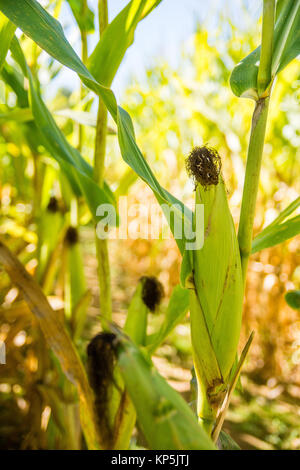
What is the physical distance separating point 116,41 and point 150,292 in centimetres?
33

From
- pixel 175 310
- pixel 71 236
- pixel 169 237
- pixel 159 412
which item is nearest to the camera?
pixel 159 412

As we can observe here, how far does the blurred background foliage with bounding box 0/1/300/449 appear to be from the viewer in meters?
0.75

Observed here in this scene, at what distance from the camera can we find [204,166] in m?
0.38

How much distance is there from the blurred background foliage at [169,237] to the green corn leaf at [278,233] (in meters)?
0.19

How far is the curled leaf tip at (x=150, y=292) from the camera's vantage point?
1.87 feet

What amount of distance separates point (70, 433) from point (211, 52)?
152 centimetres

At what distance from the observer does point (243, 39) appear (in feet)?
4.94

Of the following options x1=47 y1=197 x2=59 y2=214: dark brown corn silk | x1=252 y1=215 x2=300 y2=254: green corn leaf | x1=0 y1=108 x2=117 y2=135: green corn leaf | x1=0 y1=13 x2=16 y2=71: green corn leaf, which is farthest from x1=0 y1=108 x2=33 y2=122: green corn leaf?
x1=252 y1=215 x2=300 y2=254: green corn leaf

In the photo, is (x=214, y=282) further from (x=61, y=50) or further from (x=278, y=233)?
(x=61, y=50)

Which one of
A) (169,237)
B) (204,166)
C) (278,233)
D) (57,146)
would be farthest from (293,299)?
(169,237)

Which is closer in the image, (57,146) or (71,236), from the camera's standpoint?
(57,146)

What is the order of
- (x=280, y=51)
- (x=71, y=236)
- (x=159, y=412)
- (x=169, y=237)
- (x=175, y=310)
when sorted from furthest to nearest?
(x=169, y=237) < (x=71, y=236) < (x=175, y=310) < (x=280, y=51) < (x=159, y=412)

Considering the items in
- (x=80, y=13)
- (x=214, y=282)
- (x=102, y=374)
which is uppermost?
Answer: (x=80, y=13)
